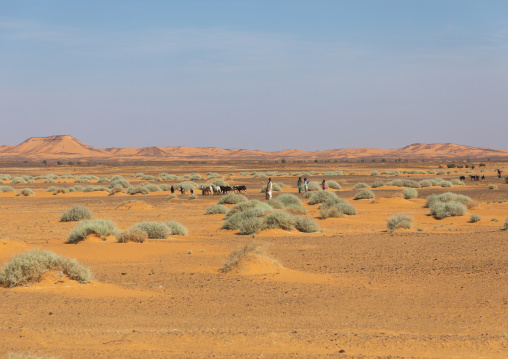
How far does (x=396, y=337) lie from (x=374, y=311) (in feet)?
6.63

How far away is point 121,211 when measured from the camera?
34.4 meters

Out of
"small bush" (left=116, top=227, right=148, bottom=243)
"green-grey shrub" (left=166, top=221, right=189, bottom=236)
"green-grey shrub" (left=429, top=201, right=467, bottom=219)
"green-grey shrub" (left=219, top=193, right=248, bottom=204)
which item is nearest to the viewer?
"small bush" (left=116, top=227, right=148, bottom=243)

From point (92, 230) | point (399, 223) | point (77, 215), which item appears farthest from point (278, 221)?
point (77, 215)

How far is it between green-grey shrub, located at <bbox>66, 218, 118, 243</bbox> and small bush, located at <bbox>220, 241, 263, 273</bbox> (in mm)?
7018

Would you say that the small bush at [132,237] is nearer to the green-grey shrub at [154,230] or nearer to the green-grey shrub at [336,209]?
the green-grey shrub at [154,230]

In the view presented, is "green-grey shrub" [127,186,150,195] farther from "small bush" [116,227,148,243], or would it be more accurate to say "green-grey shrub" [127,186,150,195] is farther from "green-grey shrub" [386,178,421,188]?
"small bush" [116,227,148,243]

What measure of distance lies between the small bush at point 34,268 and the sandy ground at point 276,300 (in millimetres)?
203

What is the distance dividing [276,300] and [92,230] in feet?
35.5

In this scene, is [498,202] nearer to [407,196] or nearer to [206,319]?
[407,196]

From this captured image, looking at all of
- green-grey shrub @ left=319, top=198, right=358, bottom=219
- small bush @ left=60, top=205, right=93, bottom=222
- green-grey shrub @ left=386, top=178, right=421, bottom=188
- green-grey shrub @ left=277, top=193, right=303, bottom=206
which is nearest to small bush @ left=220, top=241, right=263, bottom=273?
green-grey shrub @ left=319, top=198, right=358, bottom=219

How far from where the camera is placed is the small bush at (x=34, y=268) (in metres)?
12.2

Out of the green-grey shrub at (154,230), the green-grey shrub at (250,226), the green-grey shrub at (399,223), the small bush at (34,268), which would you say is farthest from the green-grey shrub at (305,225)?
the small bush at (34,268)

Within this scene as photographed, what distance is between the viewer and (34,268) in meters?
12.2

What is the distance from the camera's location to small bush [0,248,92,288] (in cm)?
1219
